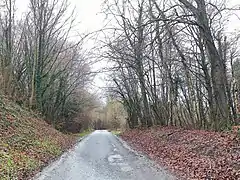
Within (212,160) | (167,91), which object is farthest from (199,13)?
(167,91)

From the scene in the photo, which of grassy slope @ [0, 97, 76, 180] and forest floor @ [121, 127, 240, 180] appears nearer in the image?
forest floor @ [121, 127, 240, 180]

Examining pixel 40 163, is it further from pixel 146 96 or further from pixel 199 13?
pixel 146 96

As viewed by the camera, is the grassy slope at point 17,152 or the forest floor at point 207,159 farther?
the grassy slope at point 17,152

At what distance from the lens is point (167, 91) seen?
30156mm

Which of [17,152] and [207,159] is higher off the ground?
[17,152]

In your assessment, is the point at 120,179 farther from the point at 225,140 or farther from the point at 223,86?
the point at 223,86

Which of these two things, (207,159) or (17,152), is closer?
(207,159)

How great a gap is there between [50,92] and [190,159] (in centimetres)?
2639

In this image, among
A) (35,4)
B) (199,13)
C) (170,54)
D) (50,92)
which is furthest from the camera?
(50,92)

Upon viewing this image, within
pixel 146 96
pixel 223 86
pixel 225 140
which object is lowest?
pixel 225 140

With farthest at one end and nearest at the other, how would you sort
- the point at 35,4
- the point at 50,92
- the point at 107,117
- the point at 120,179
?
the point at 107,117 → the point at 50,92 → the point at 35,4 → the point at 120,179

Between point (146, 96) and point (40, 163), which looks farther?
point (146, 96)

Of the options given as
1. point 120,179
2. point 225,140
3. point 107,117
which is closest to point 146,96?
point 225,140

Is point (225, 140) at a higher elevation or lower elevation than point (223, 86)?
lower
